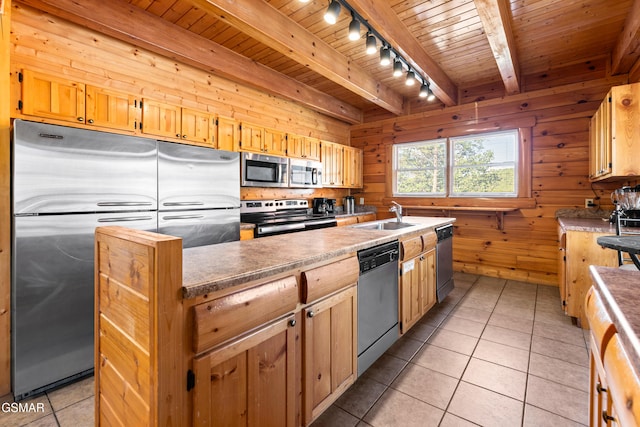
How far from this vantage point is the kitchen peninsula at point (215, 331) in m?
0.95

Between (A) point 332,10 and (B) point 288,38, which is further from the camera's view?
(B) point 288,38

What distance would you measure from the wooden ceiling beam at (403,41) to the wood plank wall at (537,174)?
66 cm

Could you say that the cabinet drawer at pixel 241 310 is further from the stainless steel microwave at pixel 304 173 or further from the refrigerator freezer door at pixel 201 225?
the stainless steel microwave at pixel 304 173

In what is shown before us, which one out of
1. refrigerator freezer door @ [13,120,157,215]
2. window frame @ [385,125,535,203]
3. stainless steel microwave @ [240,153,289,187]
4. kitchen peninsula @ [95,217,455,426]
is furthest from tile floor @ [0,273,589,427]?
stainless steel microwave @ [240,153,289,187]

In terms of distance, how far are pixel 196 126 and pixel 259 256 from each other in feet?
7.45

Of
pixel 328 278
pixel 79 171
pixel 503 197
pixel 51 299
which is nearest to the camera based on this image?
pixel 328 278

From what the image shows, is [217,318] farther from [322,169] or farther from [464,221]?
[464,221]

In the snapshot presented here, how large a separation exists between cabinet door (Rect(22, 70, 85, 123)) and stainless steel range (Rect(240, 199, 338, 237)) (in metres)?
1.90

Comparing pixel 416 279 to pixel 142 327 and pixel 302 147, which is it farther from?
pixel 302 147

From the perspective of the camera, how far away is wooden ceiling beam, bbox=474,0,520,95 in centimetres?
230

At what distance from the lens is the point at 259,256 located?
1.44 m

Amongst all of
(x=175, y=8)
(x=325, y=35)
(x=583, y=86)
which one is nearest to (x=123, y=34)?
(x=175, y=8)

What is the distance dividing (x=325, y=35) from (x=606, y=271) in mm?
3174

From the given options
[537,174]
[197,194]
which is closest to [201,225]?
[197,194]
